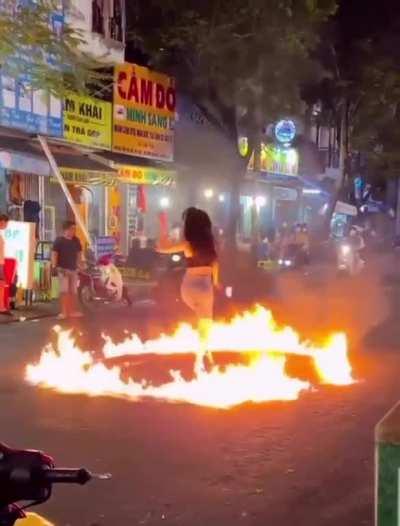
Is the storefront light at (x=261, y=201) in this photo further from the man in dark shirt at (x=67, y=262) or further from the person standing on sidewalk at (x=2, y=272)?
the person standing on sidewalk at (x=2, y=272)

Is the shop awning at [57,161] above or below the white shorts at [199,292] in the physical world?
above

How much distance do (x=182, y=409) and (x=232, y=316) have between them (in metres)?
6.28

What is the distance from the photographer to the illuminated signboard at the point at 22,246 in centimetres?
1598

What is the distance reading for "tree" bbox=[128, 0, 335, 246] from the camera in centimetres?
2253

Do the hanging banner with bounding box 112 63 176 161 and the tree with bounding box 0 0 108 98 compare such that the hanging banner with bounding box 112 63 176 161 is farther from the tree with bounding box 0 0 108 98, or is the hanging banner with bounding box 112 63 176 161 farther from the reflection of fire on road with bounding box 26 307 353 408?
the reflection of fire on road with bounding box 26 307 353 408

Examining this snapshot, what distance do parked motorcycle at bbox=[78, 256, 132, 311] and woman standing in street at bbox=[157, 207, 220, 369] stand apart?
7.08 meters

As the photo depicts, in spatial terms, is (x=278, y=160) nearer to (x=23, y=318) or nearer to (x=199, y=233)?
(x=23, y=318)

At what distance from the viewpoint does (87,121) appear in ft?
72.0

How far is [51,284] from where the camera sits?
1766 centimetres

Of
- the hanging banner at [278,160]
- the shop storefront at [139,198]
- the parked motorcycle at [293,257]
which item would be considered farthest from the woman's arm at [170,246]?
the hanging banner at [278,160]

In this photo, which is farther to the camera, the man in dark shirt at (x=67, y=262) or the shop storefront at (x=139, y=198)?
the shop storefront at (x=139, y=198)

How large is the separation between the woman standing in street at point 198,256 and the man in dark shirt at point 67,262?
549 centimetres

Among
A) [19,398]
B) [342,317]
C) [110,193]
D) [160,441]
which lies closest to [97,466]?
[160,441]

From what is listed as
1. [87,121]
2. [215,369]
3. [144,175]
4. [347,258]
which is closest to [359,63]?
[347,258]
